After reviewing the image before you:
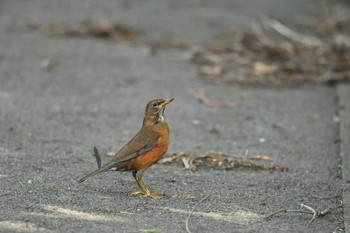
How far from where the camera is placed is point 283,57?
11.8 meters

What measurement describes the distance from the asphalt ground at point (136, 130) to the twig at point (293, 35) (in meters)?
0.68

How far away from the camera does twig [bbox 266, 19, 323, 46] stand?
12.4 m

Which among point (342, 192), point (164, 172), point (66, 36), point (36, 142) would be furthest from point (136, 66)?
point (342, 192)

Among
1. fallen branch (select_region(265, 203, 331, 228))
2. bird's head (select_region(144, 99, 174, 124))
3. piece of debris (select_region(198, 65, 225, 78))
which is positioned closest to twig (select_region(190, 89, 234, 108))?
piece of debris (select_region(198, 65, 225, 78))

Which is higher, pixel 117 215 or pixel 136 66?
pixel 117 215

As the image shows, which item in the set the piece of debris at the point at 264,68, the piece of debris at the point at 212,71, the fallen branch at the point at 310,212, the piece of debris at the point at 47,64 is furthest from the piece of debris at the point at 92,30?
the fallen branch at the point at 310,212

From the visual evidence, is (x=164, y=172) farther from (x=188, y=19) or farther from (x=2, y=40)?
(x=188, y=19)

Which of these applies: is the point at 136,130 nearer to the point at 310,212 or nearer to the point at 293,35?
the point at 310,212

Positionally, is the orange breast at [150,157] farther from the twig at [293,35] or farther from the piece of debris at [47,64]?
the twig at [293,35]

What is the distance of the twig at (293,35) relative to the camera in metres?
12.4

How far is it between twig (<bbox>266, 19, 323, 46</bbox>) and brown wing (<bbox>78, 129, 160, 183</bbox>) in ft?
21.3

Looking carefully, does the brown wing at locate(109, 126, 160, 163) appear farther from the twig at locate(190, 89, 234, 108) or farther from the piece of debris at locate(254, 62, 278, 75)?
the piece of debris at locate(254, 62, 278, 75)

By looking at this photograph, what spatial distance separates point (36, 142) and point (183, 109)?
2229mm

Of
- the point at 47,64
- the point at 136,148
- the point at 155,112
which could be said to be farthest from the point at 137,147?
the point at 47,64
